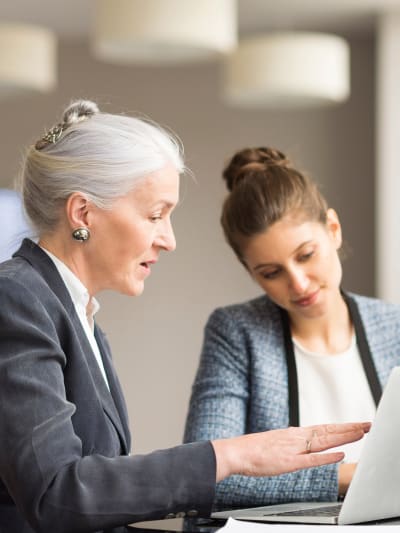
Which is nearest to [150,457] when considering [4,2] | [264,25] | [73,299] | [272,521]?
[272,521]

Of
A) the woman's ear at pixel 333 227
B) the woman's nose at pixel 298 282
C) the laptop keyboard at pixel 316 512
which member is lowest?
the laptop keyboard at pixel 316 512

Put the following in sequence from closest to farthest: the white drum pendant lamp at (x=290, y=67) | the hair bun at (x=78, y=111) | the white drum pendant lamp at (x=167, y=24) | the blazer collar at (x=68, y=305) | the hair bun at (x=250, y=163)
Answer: the blazer collar at (x=68, y=305) → the hair bun at (x=78, y=111) → the hair bun at (x=250, y=163) → the white drum pendant lamp at (x=167, y=24) → the white drum pendant lamp at (x=290, y=67)

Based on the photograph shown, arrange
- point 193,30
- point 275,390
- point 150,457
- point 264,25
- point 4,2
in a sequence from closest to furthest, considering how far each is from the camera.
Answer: point 150,457
point 275,390
point 193,30
point 4,2
point 264,25

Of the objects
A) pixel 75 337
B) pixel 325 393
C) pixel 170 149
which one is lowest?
pixel 325 393

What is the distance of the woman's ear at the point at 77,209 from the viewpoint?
5.59ft

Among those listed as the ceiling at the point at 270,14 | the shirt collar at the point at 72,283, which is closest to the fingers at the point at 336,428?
the shirt collar at the point at 72,283

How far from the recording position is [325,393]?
2561 millimetres

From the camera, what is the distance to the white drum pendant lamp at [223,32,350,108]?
16.3ft

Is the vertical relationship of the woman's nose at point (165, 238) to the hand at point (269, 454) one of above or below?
above

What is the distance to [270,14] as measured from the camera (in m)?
6.82

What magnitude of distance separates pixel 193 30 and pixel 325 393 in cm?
204

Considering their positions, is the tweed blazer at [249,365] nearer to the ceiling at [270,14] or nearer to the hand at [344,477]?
the hand at [344,477]

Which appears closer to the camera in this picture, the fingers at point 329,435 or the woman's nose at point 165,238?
the fingers at point 329,435

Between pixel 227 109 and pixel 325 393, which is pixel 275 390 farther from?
pixel 227 109
